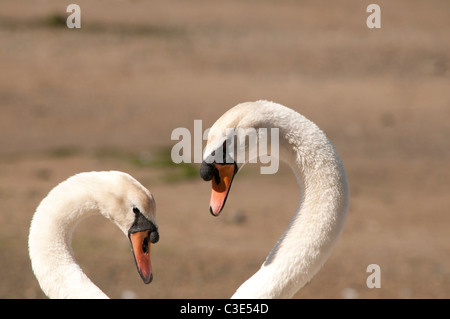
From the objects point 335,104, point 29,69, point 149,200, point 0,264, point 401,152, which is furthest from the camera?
point 29,69

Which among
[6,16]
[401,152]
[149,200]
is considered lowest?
[149,200]

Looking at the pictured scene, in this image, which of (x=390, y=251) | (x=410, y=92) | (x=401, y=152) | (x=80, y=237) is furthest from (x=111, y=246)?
(x=410, y=92)

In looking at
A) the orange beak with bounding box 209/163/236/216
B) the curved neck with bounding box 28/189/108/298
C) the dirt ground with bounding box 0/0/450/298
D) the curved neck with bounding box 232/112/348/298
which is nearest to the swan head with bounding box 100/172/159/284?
the curved neck with bounding box 28/189/108/298

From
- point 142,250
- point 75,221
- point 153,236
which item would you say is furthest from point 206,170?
point 75,221

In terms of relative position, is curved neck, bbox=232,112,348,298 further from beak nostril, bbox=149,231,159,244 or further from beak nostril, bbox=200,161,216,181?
beak nostril, bbox=149,231,159,244

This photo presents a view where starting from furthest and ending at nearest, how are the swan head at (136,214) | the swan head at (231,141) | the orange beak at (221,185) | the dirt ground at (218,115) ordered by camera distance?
1. the dirt ground at (218,115)
2. the swan head at (136,214)
3. the orange beak at (221,185)
4. the swan head at (231,141)

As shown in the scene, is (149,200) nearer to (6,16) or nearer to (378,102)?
(378,102)

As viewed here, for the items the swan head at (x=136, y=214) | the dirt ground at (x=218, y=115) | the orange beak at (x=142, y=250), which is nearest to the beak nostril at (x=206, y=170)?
the swan head at (x=136, y=214)

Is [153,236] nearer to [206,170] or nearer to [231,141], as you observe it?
[206,170]

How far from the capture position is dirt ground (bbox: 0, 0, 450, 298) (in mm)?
8555

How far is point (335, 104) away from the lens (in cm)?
1568

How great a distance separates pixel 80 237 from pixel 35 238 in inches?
193

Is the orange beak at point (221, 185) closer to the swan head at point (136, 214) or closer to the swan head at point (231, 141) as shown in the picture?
the swan head at point (231, 141)

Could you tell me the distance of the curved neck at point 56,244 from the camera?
13.8ft
